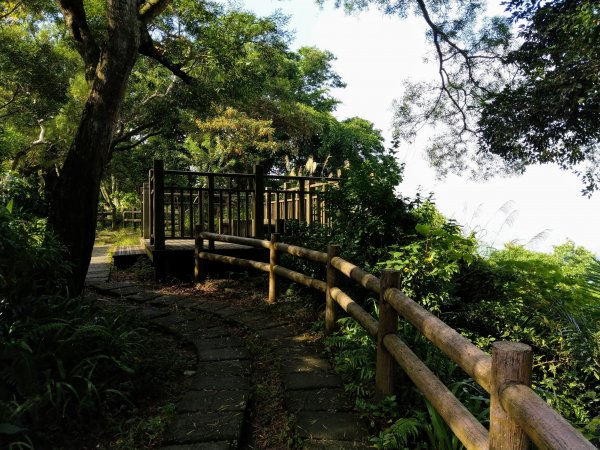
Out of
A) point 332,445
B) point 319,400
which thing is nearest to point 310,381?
point 319,400

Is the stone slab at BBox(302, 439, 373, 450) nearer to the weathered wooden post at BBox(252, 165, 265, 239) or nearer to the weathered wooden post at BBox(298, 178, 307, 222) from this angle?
the weathered wooden post at BBox(252, 165, 265, 239)

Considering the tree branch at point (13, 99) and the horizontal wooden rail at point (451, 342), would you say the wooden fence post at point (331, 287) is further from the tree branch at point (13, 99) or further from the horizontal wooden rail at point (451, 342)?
the tree branch at point (13, 99)

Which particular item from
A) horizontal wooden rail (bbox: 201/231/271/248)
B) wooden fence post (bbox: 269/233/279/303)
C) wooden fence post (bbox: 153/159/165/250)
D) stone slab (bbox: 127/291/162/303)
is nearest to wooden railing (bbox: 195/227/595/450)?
wooden fence post (bbox: 269/233/279/303)

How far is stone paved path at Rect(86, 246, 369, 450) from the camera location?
221cm

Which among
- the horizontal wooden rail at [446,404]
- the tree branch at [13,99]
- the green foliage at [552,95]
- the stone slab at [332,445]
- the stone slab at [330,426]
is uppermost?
the tree branch at [13,99]

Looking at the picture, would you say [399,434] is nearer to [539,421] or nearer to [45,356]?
[539,421]

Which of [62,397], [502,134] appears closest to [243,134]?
[502,134]

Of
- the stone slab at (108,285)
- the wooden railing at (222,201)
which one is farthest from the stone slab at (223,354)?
Result: the stone slab at (108,285)

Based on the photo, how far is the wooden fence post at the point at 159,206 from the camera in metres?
6.34

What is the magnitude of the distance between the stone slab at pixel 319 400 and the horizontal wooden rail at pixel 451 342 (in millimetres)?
720

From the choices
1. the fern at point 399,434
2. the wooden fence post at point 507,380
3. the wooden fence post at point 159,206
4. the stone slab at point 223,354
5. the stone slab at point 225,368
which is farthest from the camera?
the wooden fence post at point 159,206

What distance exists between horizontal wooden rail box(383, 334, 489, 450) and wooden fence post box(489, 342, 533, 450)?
118 mm

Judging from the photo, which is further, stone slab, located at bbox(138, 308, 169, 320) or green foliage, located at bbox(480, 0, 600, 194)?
green foliage, located at bbox(480, 0, 600, 194)

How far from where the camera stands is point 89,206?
153 inches
